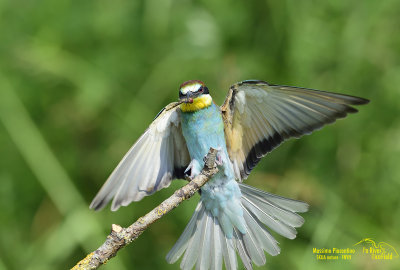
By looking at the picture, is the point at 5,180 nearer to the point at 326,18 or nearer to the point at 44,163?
the point at 44,163

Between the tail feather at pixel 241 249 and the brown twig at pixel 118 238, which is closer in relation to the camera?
the brown twig at pixel 118 238

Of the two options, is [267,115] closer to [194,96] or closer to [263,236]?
[194,96]

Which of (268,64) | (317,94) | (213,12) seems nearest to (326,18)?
(268,64)

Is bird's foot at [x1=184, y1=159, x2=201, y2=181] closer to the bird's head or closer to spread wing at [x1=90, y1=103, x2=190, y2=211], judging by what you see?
spread wing at [x1=90, y1=103, x2=190, y2=211]

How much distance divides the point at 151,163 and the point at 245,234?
0.55m

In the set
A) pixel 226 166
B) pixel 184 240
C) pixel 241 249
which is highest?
pixel 226 166

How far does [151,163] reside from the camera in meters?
2.71

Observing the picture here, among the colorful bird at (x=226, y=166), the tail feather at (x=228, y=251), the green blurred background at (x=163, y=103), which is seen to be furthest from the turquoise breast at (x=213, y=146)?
the green blurred background at (x=163, y=103)

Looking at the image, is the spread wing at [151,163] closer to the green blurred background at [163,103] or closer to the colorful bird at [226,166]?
the colorful bird at [226,166]

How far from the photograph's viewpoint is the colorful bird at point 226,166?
2.54 metres

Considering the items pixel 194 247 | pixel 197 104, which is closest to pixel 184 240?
pixel 194 247

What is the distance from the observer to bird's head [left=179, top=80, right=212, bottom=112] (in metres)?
2.64

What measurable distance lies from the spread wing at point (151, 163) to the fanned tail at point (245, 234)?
0.80 feet

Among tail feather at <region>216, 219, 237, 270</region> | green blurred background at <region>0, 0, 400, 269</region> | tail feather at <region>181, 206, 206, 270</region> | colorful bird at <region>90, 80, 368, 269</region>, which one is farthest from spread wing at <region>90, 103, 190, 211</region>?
green blurred background at <region>0, 0, 400, 269</region>
